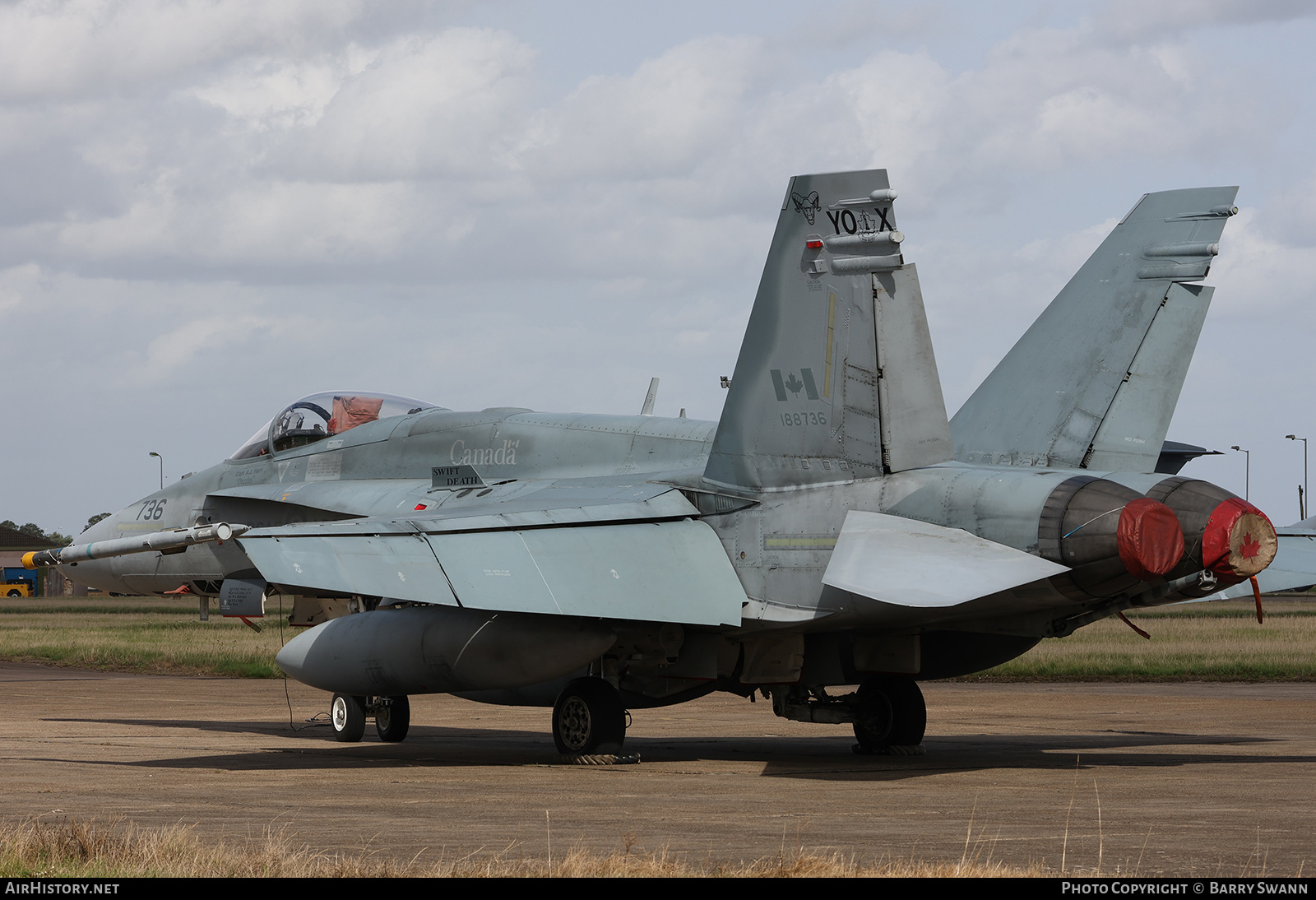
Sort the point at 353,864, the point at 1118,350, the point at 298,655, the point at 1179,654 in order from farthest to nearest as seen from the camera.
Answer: the point at 1179,654
the point at 298,655
the point at 1118,350
the point at 353,864

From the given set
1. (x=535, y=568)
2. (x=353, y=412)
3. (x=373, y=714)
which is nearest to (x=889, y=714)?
(x=535, y=568)

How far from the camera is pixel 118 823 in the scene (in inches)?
341

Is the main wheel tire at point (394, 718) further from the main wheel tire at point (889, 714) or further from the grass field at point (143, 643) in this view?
the grass field at point (143, 643)

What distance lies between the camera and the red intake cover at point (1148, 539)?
412 inches

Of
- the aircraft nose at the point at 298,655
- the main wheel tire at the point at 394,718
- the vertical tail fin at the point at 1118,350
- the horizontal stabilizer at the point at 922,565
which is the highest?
the vertical tail fin at the point at 1118,350

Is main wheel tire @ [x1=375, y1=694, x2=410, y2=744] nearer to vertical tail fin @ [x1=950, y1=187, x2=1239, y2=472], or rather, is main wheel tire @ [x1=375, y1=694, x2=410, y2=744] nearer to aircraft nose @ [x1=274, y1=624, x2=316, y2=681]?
aircraft nose @ [x1=274, y1=624, x2=316, y2=681]

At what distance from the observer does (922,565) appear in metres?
10.8

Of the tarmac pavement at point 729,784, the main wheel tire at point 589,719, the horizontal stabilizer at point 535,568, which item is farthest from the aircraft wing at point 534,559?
the main wheel tire at point 589,719

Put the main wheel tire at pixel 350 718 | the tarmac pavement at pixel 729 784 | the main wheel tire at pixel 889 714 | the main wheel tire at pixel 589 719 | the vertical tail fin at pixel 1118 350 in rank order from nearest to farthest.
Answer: the tarmac pavement at pixel 729 784 < the vertical tail fin at pixel 1118 350 < the main wheel tire at pixel 589 719 < the main wheel tire at pixel 889 714 < the main wheel tire at pixel 350 718

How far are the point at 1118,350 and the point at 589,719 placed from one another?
5816 millimetres

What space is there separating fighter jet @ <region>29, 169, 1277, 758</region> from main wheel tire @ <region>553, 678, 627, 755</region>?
0.08 feet

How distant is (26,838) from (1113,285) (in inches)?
393

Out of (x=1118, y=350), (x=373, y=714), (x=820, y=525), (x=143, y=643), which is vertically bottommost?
(x=143, y=643)

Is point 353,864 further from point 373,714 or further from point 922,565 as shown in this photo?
point 373,714
